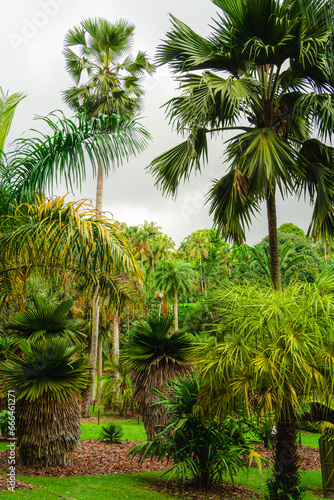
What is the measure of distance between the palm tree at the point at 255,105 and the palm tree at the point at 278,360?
3.84ft

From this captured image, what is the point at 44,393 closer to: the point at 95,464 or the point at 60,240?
the point at 95,464

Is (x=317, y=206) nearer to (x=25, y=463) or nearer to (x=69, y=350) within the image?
(x=69, y=350)

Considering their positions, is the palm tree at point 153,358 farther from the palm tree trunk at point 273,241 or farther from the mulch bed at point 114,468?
the palm tree trunk at point 273,241

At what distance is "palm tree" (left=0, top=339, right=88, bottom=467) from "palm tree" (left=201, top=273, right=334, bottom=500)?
2959 mm

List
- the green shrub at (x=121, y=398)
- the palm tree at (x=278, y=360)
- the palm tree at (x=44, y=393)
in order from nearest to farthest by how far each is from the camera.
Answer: the palm tree at (x=278, y=360) → the palm tree at (x=44, y=393) → the green shrub at (x=121, y=398)

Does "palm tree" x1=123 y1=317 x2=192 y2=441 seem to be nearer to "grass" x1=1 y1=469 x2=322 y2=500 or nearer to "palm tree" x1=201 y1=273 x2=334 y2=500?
"grass" x1=1 y1=469 x2=322 y2=500

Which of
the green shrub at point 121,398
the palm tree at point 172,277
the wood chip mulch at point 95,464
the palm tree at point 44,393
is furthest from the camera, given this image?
the palm tree at point 172,277

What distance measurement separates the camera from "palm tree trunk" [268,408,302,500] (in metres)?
6.72

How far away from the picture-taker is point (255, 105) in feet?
29.2

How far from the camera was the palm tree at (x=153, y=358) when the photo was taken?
10.6 metres

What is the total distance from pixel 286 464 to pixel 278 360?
6.42 feet

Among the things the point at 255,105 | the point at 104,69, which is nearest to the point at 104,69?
the point at 104,69

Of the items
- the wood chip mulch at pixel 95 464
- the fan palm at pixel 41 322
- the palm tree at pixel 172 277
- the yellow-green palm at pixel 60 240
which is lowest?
the wood chip mulch at pixel 95 464

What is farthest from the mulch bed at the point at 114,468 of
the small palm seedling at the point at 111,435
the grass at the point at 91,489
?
the grass at the point at 91,489
